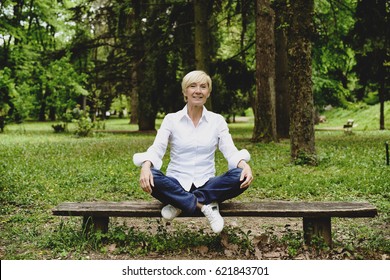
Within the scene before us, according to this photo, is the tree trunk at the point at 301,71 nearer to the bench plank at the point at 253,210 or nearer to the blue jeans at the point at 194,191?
the bench plank at the point at 253,210

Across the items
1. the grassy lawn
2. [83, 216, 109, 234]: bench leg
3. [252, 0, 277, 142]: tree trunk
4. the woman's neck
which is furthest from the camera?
[252, 0, 277, 142]: tree trunk

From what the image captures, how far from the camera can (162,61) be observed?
20.2 m

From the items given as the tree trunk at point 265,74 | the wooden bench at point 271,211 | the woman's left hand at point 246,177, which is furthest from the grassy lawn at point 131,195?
the tree trunk at point 265,74

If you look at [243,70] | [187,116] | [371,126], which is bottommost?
[371,126]

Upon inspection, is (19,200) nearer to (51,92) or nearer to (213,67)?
(213,67)

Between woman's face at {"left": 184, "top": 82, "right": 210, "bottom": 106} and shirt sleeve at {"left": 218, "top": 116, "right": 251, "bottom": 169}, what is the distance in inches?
13.4

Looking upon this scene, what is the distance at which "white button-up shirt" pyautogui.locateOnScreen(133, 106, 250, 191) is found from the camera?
14.5ft

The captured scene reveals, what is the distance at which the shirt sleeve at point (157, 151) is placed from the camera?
425 cm

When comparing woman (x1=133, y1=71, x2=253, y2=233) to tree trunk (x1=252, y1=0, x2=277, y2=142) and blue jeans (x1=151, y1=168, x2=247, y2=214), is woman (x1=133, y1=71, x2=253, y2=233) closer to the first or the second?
blue jeans (x1=151, y1=168, x2=247, y2=214)

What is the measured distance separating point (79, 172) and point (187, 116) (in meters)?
5.69

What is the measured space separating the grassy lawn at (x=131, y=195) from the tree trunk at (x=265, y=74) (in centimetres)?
110

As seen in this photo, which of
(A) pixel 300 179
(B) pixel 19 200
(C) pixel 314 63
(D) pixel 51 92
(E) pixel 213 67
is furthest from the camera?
(D) pixel 51 92

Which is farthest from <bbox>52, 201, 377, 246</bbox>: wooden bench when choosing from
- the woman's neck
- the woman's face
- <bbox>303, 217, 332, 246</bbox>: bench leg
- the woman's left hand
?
the woman's face
